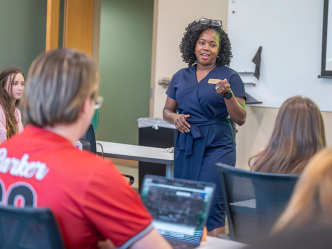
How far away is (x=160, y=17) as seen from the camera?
4.92 metres

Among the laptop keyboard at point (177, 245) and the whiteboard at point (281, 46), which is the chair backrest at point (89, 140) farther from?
the whiteboard at point (281, 46)

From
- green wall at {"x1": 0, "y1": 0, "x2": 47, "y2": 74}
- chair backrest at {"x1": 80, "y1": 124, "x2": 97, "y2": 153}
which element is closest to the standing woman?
chair backrest at {"x1": 80, "y1": 124, "x2": 97, "y2": 153}

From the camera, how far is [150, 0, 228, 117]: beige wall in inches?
185

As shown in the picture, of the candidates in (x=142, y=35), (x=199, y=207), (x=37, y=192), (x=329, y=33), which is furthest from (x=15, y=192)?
(x=142, y=35)

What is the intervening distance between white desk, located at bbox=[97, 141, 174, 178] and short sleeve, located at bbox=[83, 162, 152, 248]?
190 centimetres

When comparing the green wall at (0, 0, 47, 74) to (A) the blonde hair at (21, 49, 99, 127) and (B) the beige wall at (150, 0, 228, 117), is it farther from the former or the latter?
(A) the blonde hair at (21, 49, 99, 127)

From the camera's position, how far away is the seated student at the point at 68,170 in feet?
2.73

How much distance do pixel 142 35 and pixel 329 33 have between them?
12.9 feet

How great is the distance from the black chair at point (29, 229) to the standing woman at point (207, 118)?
1.67 meters

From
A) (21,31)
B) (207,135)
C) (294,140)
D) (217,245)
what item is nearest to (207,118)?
(207,135)

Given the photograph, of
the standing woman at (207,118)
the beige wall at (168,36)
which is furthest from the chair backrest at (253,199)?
the beige wall at (168,36)

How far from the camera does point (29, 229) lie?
31.1 inches

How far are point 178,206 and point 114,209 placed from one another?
26 centimetres

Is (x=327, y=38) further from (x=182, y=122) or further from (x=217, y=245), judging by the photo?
(x=217, y=245)
